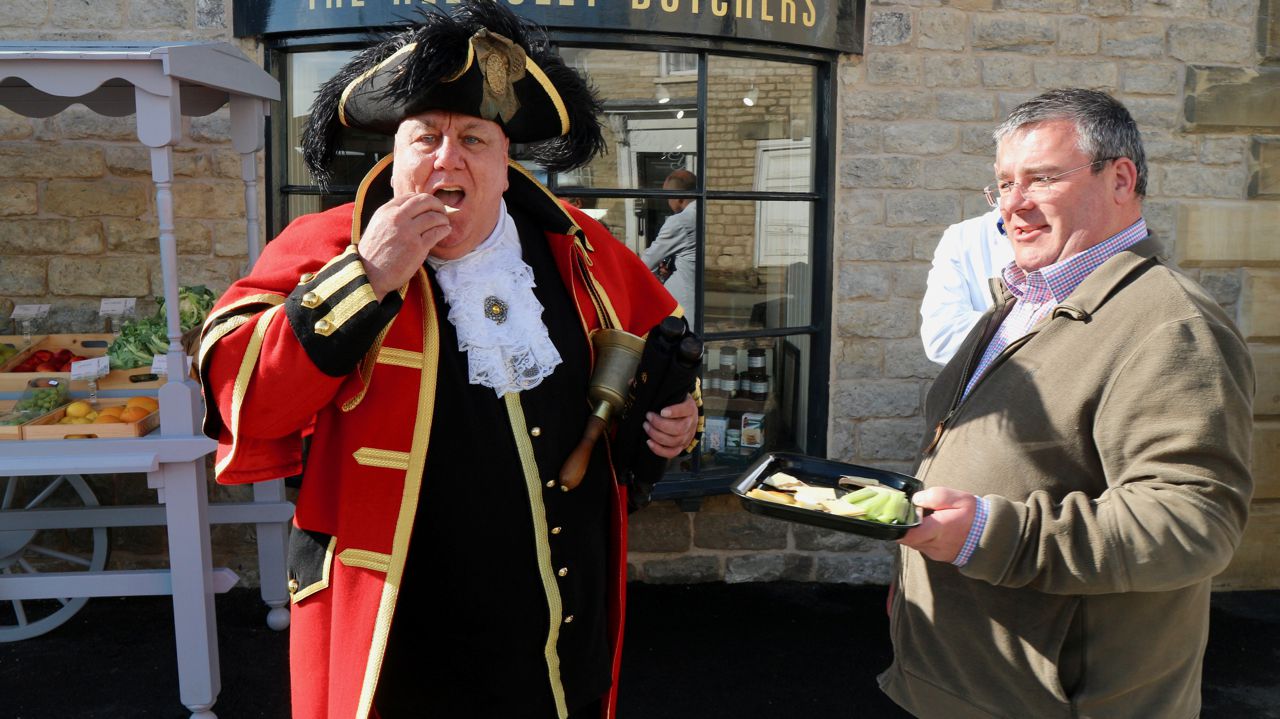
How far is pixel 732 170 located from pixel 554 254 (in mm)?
2645

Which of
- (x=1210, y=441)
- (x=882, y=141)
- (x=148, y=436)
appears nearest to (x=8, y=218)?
(x=148, y=436)

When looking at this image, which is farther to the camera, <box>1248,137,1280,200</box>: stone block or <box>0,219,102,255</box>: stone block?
<box>1248,137,1280,200</box>: stone block

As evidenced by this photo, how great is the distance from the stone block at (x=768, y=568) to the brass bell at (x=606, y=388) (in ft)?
10.1

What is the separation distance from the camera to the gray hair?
1.90 metres

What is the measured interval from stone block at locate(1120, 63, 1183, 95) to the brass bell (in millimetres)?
3744

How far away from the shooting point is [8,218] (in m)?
4.35

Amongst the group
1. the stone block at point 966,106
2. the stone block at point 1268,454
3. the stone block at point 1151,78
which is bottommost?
the stone block at point 1268,454

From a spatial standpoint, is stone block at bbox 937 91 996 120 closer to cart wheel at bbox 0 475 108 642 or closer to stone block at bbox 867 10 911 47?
stone block at bbox 867 10 911 47

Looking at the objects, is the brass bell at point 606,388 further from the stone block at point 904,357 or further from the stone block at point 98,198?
the stone block at point 98,198

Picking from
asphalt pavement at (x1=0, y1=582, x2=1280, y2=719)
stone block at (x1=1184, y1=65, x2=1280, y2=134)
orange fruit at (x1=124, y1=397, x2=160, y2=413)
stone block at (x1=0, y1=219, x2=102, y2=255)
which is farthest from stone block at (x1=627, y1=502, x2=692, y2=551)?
stone block at (x1=1184, y1=65, x2=1280, y2=134)

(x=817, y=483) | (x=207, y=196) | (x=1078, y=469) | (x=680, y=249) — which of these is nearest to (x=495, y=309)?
(x=817, y=483)

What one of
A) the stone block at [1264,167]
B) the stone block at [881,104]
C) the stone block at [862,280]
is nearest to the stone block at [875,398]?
the stone block at [862,280]

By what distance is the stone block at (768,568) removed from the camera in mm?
4984

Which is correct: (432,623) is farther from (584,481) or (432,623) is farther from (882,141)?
(882,141)
